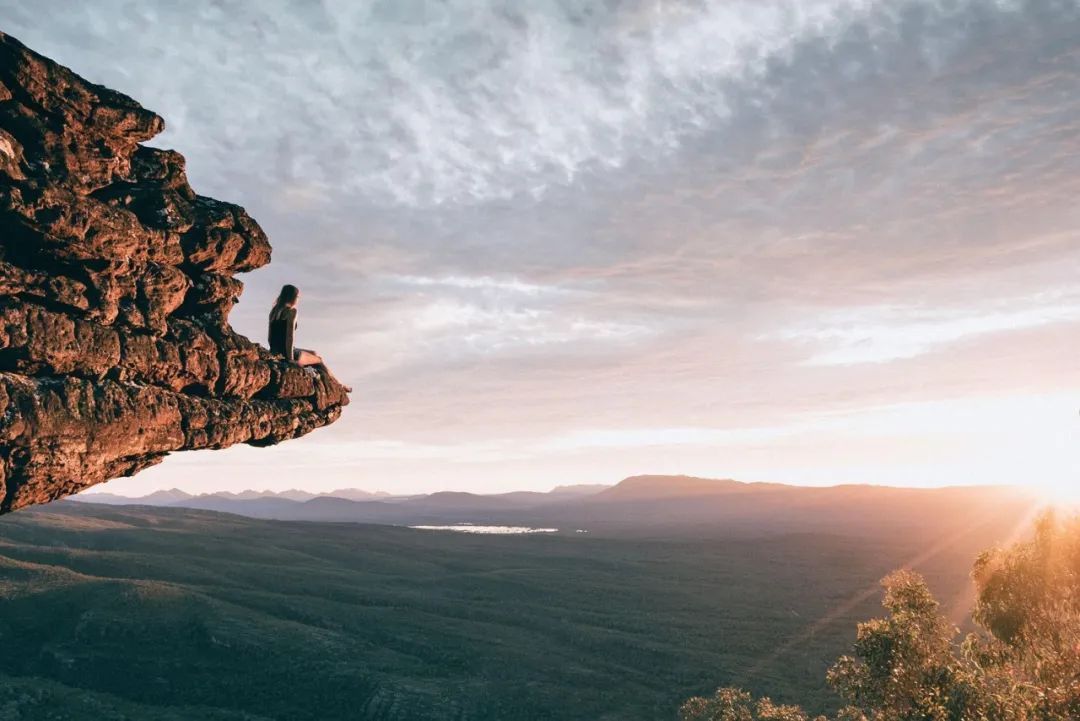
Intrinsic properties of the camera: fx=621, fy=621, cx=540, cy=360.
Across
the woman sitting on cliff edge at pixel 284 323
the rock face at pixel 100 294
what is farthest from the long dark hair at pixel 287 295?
the rock face at pixel 100 294

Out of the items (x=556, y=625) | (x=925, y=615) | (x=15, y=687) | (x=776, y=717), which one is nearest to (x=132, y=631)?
(x=15, y=687)

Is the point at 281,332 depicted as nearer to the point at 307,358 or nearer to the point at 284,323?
the point at 284,323

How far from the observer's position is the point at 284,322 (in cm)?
2222

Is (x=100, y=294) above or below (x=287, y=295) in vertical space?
below

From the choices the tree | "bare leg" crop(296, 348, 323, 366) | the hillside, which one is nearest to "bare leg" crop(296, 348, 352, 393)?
"bare leg" crop(296, 348, 323, 366)

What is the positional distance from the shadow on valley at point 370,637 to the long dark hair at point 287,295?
67171 millimetres

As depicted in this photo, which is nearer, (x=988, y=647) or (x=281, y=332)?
(x=281, y=332)

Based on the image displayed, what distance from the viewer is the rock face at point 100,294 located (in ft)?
44.8

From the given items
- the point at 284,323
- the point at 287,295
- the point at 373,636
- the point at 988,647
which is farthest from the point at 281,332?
the point at 373,636

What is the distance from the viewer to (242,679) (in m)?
79.3

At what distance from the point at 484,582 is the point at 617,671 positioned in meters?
63.5

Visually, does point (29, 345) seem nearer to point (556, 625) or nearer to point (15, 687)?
point (15, 687)

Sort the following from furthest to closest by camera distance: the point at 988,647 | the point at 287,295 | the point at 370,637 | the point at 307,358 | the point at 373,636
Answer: the point at 373,636
the point at 370,637
the point at 988,647
the point at 307,358
the point at 287,295

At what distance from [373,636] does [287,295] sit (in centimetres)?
9380
